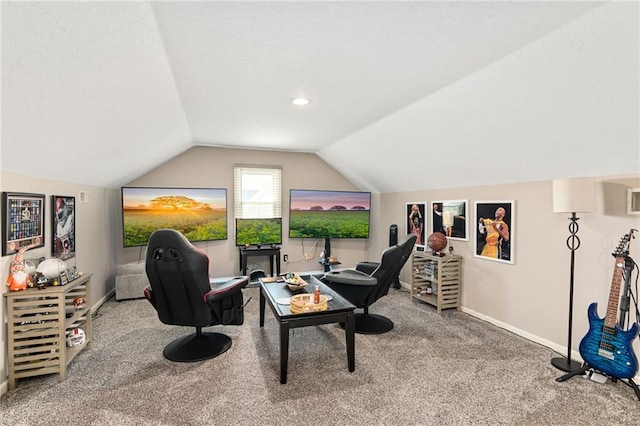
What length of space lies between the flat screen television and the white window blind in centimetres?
17

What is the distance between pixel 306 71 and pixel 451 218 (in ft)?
9.90

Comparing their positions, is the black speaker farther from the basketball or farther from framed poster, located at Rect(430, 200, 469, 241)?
the basketball

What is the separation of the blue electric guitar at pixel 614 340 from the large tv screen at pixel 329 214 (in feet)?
12.3

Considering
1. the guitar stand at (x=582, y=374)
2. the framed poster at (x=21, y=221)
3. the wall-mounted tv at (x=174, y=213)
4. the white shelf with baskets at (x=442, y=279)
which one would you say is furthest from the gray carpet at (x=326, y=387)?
the wall-mounted tv at (x=174, y=213)

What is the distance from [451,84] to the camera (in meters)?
2.65

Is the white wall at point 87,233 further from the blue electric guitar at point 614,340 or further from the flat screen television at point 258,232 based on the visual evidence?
the blue electric guitar at point 614,340

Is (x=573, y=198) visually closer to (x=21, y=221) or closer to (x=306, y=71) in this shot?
(x=306, y=71)

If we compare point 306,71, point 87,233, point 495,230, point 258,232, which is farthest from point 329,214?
point 306,71

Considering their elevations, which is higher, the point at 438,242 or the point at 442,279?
the point at 438,242

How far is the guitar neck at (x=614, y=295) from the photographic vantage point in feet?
8.27

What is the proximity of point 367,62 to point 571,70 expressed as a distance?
4.16 feet

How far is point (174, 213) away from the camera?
17.1 ft

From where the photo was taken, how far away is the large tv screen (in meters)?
5.90

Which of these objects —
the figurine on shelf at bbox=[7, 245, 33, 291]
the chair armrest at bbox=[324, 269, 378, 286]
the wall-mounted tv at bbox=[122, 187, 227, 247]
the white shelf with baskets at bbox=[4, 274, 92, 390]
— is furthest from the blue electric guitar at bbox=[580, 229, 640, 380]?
the wall-mounted tv at bbox=[122, 187, 227, 247]
